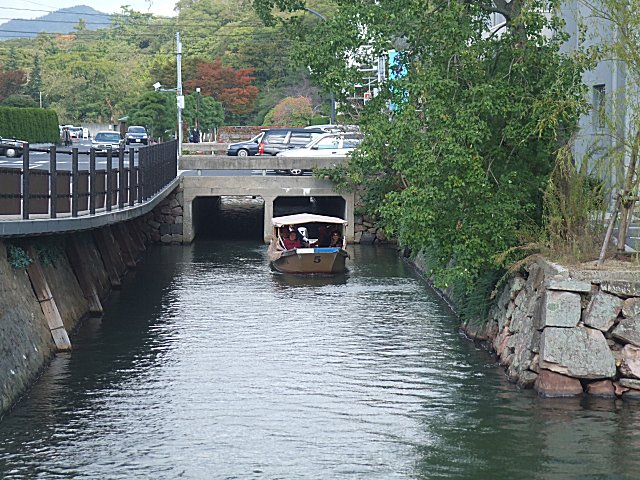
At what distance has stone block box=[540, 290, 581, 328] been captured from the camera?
63.2 ft

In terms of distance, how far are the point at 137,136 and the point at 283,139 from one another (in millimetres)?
23375

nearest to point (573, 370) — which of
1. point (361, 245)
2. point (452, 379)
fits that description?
point (452, 379)

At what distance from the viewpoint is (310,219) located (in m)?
39.1

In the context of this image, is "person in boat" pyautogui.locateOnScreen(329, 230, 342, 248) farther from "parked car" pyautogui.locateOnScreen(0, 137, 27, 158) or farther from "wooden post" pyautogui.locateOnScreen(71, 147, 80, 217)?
"wooden post" pyautogui.locateOnScreen(71, 147, 80, 217)

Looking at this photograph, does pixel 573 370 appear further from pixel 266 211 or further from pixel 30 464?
pixel 266 211

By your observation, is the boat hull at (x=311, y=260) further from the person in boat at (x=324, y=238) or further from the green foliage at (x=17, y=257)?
the green foliage at (x=17, y=257)

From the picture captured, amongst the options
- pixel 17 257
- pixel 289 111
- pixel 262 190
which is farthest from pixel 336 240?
pixel 289 111

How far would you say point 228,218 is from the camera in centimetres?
5638

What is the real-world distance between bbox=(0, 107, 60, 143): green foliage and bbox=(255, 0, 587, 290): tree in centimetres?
5230

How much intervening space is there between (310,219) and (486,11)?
628 inches

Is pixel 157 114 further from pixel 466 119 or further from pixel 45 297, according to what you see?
pixel 466 119

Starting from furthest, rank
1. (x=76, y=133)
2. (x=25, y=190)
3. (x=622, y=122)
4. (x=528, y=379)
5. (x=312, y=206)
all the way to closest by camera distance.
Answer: (x=76, y=133)
(x=312, y=206)
(x=622, y=122)
(x=528, y=379)
(x=25, y=190)

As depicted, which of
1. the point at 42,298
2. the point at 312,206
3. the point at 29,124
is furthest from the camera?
the point at 29,124

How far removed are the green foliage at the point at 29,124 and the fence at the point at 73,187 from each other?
4082 centimetres
